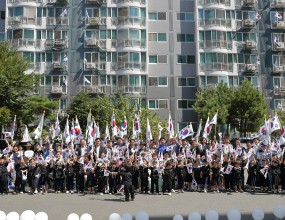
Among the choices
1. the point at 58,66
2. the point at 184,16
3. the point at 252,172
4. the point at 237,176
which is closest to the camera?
the point at 237,176

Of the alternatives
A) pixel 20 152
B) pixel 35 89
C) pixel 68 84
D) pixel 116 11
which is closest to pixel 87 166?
pixel 20 152

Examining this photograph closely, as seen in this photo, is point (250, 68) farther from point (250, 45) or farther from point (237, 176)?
point (237, 176)

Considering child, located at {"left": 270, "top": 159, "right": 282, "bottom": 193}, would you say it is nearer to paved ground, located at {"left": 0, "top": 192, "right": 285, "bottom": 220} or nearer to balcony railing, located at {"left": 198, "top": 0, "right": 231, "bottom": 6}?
paved ground, located at {"left": 0, "top": 192, "right": 285, "bottom": 220}

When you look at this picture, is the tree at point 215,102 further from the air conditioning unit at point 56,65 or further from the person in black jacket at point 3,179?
the person in black jacket at point 3,179

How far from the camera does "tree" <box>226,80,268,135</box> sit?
3956 centimetres

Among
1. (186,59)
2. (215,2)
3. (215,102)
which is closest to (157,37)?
(186,59)

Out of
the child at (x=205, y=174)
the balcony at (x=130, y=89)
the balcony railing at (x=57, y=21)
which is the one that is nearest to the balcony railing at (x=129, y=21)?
the balcony railing at (x=57, y=21)

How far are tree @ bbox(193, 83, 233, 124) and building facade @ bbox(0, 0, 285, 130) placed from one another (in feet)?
11.5

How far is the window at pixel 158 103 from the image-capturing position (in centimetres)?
4475

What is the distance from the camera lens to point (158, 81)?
45344 mm

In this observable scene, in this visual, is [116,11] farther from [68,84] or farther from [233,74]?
[233,74]

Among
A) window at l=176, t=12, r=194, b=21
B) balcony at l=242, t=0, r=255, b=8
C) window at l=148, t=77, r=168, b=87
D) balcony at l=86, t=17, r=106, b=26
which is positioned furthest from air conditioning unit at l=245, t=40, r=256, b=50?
balcony at l=86, t=17, r=106, b=26

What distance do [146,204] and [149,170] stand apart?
2.90 m

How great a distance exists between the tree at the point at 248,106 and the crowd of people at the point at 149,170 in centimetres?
2259
